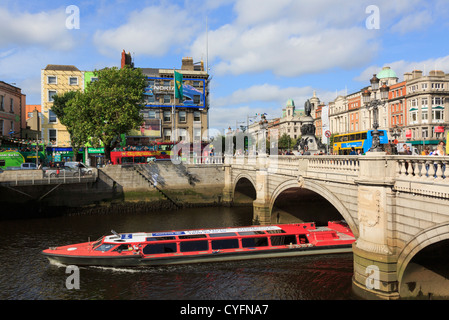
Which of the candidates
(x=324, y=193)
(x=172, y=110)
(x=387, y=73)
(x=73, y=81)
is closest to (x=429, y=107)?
(x=387, y=73)

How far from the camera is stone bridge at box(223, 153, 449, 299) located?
1290cm

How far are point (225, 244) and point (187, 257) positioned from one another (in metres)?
2.89

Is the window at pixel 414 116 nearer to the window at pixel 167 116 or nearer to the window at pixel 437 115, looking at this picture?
the window at pixel 437 115

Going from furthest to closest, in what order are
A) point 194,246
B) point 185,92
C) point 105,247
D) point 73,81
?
point 185,92 < point 73,81 < point 194,246 < point 105,247

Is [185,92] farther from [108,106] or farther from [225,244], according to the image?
[225,244]

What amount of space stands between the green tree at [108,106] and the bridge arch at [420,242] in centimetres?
3470

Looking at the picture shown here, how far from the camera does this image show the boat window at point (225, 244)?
24094 millimetres

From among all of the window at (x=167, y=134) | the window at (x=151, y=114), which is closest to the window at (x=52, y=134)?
the window at (x=151, y=114)

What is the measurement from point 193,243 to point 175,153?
35.9 m

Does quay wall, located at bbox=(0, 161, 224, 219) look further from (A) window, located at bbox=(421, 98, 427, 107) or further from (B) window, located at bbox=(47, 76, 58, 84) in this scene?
(A) window, located at bbox=(421, 98, 427, 107)

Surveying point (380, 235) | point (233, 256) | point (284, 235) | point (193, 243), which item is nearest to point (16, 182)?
point (193, 243)

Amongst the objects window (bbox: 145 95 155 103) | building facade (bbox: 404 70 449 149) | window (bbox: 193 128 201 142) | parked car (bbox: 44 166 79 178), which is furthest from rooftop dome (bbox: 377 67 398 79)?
parked car (bbox: 44 166 79 178)

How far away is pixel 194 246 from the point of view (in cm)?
2386
